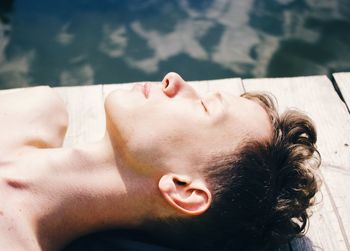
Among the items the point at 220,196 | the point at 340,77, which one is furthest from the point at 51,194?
the point at 340,77

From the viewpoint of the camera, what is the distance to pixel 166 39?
4906 mm

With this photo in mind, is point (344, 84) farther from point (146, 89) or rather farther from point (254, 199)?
point (146, 89)

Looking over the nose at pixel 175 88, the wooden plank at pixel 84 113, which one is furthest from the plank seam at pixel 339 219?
the wooden plank at pixel 84 113

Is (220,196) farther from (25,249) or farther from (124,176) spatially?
(25,249)

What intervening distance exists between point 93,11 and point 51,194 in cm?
366

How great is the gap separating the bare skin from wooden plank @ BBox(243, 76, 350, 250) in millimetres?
680

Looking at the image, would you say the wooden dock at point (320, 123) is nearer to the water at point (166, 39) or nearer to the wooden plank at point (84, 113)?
the wooden plank at point (84, 113)

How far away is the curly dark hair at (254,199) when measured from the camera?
2047mm

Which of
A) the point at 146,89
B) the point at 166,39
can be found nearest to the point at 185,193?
the point at 146,89

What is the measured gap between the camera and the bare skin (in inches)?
78.7

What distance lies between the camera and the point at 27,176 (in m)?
2.08

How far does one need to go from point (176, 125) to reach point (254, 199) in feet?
1.76

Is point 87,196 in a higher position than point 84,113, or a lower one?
lower

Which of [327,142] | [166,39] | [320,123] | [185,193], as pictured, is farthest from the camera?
[166,39]
